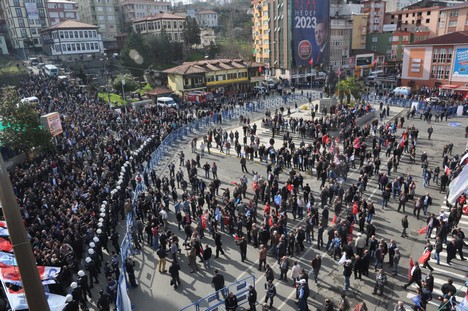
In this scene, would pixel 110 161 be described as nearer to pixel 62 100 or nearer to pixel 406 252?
pixel 406 252

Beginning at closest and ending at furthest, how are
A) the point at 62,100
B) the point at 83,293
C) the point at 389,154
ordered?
the point at 83,293 < the point at 389,154 < the point at 62,100

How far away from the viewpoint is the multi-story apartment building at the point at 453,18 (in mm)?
61688

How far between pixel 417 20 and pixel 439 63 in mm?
30315

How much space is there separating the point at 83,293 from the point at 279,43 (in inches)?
2336

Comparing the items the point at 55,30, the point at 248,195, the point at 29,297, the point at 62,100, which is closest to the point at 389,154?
the point at 248,195

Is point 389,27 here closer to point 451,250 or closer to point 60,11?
point 60,11

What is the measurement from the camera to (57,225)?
1562 centimetres

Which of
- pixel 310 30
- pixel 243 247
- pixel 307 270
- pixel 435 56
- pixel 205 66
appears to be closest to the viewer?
pixel 307 270

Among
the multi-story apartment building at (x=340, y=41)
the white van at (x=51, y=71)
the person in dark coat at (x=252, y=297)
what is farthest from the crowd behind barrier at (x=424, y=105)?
the white van at (x=51, y=71)

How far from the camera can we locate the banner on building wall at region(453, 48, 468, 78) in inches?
1849

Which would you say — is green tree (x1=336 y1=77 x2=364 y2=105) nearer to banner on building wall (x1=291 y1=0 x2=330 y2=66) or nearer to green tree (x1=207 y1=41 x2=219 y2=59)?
banner on building wall (x1=291 y1=0 x2=330 y2=66)

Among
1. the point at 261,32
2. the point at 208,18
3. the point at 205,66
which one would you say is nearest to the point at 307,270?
the point at 205,66

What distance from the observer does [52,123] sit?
2834 centimetres

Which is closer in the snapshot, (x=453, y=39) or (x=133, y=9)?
(x=453, y=39)
